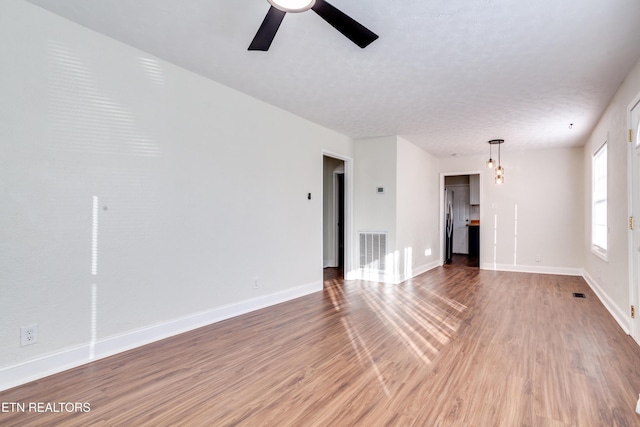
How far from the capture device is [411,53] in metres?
2.91

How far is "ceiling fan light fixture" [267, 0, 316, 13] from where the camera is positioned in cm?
181

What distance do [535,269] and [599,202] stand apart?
7.30ft

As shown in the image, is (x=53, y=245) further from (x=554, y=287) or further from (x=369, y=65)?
(x=554, y=287)

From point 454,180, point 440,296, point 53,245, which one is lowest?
point 440,296

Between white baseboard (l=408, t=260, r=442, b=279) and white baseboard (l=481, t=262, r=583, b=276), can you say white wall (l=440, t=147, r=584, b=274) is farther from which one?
white baseboard (l=408, t=260, r=442, b=279)

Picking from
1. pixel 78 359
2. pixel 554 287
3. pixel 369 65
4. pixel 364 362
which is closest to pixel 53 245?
pixel 78 359

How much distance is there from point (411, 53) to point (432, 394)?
8.41 ft

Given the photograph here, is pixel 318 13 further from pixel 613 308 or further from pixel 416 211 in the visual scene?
pixel 416 211

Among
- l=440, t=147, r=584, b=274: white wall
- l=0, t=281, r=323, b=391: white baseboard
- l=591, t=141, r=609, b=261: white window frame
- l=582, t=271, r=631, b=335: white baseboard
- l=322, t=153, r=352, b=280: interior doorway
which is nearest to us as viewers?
l=0, t=281, r=323, b=391: white baseboard

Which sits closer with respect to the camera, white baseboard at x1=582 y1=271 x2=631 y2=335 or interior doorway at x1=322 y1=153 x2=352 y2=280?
white baseboard at x1=582 y1=271 x2=631 y2=335

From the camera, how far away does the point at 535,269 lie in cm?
699

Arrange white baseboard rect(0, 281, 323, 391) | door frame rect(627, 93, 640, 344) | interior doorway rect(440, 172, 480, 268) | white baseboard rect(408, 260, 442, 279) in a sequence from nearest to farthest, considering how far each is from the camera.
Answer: white baseboard rect(0, 281, 323, 391) → door frame rect(627, 93, 640, 344) → white baseboard rect(408, 260, 442, 279) → interior doorway rect(440, 172, 480, 268)

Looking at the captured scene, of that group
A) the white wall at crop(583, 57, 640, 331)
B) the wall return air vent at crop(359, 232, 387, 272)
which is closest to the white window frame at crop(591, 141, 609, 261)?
the white wall at crop(583, 57, 640, 331)

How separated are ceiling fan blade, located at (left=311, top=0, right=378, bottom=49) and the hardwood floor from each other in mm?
2182
